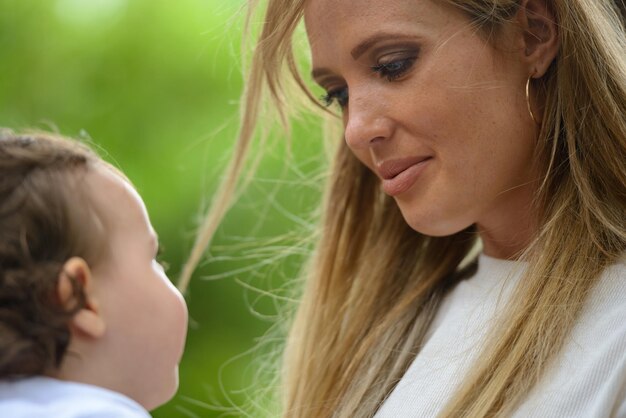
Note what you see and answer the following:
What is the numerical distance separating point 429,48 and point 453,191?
0.25 metres

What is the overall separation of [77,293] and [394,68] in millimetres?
723

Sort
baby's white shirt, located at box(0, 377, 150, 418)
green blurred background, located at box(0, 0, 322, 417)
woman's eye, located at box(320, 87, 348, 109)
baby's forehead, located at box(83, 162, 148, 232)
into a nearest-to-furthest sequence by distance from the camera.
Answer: baby's white shirt, located at box(0, 377, 150, 418) → baby's forehead, located at box(83, 162, 148, 232) → woman's eye, located at box(320, 87, 348, 109) → green blurred background, located at box(0, 0, 322, 417)

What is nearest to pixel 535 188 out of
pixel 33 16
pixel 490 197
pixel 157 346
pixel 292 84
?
pixel 490 197

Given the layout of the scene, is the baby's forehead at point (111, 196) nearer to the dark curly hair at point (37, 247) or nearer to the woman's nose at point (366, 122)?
the dark curly hair at point (37, 247)

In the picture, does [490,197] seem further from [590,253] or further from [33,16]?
A: [33,16]

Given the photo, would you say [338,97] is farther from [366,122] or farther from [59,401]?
[59,401]

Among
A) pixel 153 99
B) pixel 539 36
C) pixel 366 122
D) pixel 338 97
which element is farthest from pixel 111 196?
pixel 153 99

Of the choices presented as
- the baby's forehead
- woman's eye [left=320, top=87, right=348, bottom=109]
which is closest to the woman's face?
woman's eye [left=320, top=87, right=348, bottom=109]

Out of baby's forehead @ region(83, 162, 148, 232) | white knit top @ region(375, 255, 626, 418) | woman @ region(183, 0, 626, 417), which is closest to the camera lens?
baby's forehead @ region(83, 162, 148, 232)

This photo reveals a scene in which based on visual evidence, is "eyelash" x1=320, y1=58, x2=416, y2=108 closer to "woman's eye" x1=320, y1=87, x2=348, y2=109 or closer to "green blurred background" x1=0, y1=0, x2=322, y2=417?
"woman's eye" x1=320, y1=87, x2=348, y2=109

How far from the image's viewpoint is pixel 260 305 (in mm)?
5574

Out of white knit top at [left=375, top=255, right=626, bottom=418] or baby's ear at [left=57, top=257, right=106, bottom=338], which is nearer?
baby's ear at [left=57, top=257, right=106, bottom=338]

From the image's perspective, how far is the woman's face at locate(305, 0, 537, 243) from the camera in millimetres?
1748

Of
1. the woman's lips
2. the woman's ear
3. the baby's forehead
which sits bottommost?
the baby's forehead
